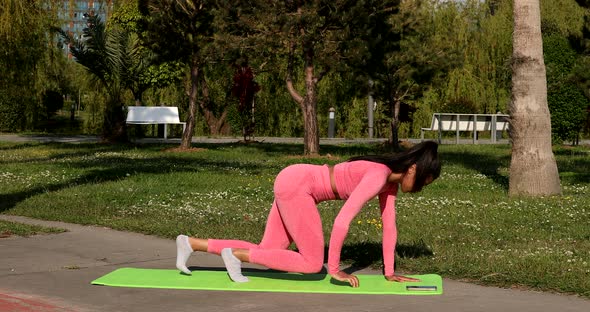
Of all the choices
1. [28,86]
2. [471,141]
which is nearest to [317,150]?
[471,141]

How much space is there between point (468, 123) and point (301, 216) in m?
31.3

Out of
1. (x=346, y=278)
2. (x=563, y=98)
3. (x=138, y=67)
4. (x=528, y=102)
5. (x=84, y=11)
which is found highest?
(x=84, y=11)

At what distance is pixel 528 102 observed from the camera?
17.8 meters

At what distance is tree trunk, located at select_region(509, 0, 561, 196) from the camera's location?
17.6 metres

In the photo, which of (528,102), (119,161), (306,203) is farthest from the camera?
(119,161)

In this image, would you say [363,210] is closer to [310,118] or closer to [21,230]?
[21,230]

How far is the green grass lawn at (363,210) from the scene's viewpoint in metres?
10.4

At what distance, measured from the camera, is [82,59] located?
33.1m

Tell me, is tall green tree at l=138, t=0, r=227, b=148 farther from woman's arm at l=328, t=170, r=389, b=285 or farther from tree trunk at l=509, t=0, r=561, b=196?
woman's arm at l=328, t=170, r=389, b=285

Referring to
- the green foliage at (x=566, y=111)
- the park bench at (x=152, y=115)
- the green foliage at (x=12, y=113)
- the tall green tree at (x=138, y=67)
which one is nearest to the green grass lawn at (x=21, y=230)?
the tall green tree at (x=138, y=67)

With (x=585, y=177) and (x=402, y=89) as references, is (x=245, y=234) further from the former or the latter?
(x=402, y=89)

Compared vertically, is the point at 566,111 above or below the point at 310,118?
above

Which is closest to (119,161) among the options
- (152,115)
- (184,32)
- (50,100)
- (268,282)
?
(184,32)

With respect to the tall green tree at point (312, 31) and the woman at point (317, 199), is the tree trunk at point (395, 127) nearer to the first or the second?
the tall green tree at point (312, 31)
